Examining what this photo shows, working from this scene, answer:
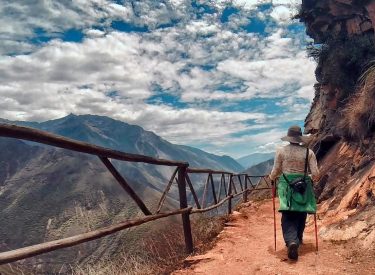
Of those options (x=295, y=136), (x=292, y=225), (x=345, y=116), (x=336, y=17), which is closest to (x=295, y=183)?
(x=292, y=225)

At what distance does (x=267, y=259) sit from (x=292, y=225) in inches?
30.0

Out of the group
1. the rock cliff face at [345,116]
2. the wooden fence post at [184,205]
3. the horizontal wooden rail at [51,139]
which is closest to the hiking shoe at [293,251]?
the rock cliff face at [345,116]

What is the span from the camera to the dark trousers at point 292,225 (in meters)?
6.68

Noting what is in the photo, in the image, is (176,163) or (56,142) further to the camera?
(176,163)

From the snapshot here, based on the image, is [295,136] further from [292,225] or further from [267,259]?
[267,259]

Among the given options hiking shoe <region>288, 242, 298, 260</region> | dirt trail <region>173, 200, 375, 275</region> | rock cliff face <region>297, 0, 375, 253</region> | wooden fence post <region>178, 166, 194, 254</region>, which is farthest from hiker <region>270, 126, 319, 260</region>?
wooden fence post <region>178, 166, 194, 254</region>

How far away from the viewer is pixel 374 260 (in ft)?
19.1

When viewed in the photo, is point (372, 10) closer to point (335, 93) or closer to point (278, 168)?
point (335, 93)

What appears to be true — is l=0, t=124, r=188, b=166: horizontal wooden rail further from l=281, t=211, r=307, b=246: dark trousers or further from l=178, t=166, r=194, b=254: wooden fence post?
l=281, t=211, r=307, b=246: dark trousers

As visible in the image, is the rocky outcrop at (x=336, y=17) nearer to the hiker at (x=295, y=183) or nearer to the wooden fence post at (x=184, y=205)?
the hiker at (x=295, y=183)

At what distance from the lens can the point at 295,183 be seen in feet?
22.6

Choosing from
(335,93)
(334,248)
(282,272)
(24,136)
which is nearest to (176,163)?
(282,272)

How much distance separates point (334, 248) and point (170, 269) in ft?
9.83

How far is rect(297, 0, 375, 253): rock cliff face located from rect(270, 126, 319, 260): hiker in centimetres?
105
